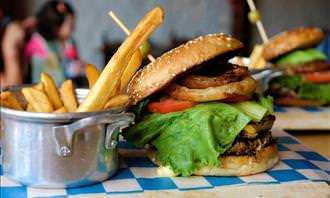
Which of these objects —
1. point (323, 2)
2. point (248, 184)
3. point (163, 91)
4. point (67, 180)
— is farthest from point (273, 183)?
point (323, 2)

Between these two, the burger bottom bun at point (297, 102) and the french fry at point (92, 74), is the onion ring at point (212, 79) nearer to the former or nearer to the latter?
the french fry at point (92, 74)

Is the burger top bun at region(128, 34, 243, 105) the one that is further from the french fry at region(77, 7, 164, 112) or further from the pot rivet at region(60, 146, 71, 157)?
the pot rivet at region(60, 146, 71, 157)

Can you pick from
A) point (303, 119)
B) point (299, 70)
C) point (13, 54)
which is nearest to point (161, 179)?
point (303, 119)

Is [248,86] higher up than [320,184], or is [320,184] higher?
[248,86]

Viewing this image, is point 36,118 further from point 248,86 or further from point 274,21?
point 274,21

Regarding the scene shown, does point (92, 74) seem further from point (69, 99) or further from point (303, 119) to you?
point (303, 119)

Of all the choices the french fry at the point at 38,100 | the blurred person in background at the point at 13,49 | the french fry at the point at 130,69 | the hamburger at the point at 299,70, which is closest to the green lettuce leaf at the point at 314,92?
the hamburger at the point at 299,70

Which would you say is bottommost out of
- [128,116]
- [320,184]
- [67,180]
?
[320,184]

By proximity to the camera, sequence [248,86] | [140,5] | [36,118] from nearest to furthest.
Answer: [36,118] → [248,86] → [140,5]
